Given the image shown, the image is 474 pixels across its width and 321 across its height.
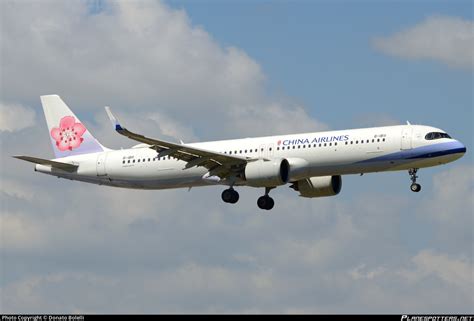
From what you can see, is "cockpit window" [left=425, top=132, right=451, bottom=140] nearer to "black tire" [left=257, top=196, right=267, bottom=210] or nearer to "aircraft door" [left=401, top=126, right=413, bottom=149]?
"aircraft door" [left=401, top=126, right=413, bottom=149]

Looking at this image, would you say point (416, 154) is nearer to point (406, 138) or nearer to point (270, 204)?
point (406, 138)

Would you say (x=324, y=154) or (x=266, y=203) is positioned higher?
(x=324, y=154)

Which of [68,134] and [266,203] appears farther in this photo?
[68,134]

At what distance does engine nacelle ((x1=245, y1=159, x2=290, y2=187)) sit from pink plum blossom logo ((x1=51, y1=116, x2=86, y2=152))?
14.7 metres

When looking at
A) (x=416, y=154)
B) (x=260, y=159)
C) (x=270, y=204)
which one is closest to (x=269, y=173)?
(x=260, y=159)

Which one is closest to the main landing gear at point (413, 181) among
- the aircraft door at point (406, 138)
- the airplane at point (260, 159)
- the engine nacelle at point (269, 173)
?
the airplane at point (260, 159)

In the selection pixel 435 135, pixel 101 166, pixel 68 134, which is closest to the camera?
pixel 435 135

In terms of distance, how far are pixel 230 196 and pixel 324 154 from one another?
23.3 ft

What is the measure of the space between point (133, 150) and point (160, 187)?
127 inches

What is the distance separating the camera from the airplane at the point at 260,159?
72.3 m

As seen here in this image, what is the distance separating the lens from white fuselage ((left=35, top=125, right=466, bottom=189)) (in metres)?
72.2

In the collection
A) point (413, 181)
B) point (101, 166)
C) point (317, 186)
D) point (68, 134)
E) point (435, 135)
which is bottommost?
point (413, 181)

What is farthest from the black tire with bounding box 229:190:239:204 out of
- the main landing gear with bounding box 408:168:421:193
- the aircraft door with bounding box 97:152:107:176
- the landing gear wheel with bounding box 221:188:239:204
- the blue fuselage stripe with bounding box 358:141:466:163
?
the main landing gear with bounding box 408:168:421:193

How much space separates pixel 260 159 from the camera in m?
74.8
